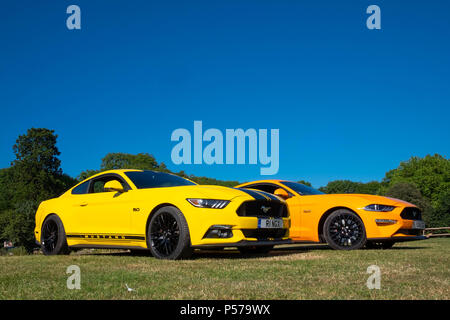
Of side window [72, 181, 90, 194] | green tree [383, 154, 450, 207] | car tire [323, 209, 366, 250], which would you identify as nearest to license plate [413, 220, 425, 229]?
car tire [323, 209, 366, 250]

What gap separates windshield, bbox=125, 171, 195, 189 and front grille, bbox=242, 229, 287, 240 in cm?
175

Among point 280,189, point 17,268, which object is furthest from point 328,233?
point 17,268

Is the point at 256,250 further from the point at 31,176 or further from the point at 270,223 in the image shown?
the point at 31,176

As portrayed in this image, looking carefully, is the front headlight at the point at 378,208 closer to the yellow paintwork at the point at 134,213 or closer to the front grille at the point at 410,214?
the front grille at the point at 410,214

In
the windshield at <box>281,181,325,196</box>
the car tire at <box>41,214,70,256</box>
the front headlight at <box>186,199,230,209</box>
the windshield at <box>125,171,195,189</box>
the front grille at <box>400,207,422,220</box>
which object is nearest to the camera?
the front headlight at <box>186,199,230,209</box>

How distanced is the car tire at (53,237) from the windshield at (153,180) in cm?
172

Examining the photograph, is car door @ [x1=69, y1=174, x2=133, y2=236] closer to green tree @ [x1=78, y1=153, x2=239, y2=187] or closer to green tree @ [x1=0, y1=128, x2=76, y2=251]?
green tree @ [x1=0, y1=128, x2=76, y2=251]

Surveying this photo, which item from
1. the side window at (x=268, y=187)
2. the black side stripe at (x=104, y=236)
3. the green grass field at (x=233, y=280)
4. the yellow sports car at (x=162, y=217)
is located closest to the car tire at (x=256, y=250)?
the yellow sports car at (x=162, y=217)

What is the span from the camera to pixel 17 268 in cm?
604

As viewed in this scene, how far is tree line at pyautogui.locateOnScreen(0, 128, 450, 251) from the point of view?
46.0 m

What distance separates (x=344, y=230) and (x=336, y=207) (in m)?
0.48

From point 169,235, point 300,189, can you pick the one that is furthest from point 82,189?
point 300,189

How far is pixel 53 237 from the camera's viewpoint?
8672 mm
